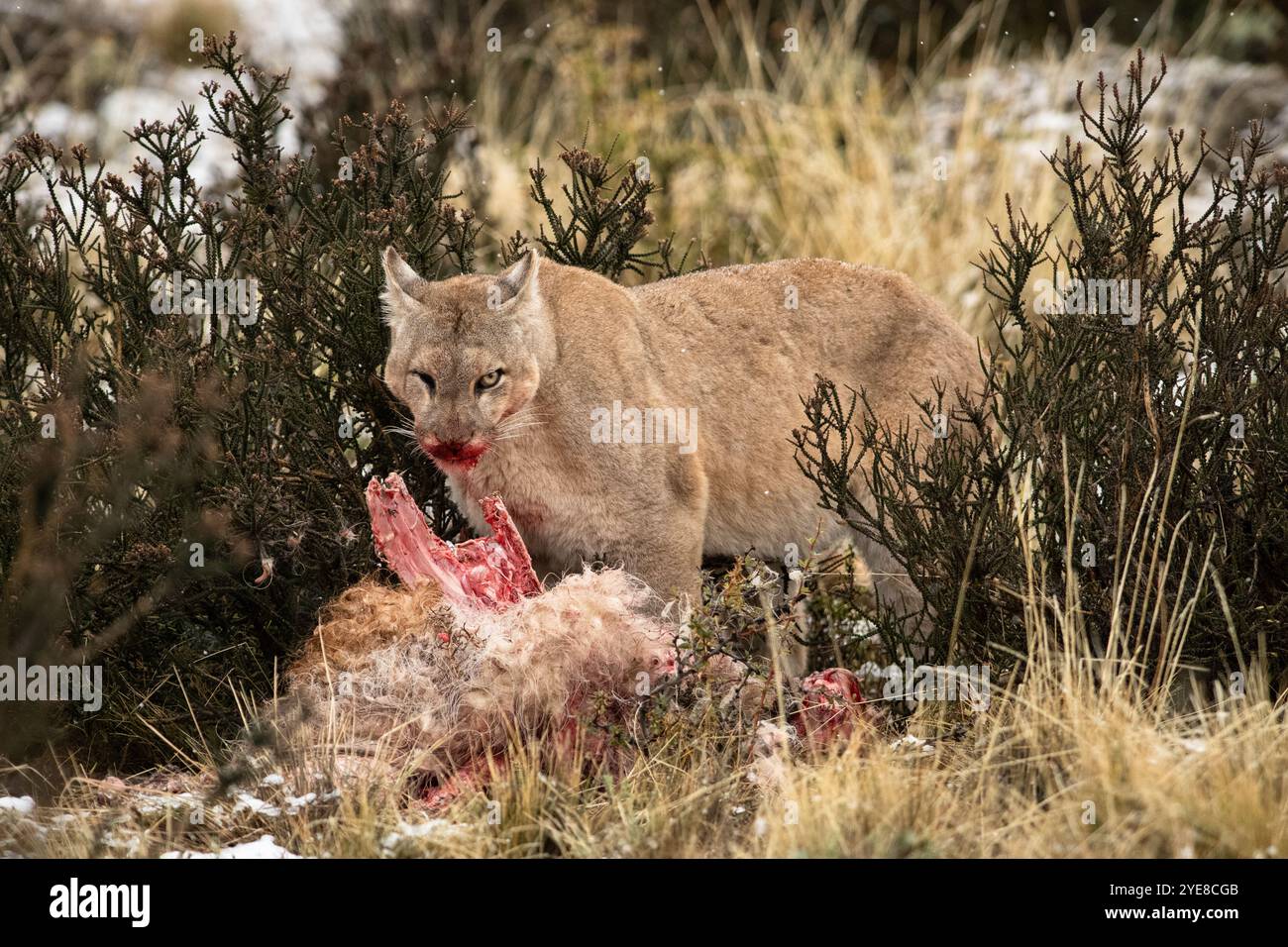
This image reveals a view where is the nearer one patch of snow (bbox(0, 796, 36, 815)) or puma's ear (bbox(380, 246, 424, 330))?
patch of snow (bbox(0, 796, 36, 815))

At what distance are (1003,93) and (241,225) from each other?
7.79m

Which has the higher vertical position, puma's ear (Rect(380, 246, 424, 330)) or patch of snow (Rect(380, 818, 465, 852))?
puma's ear (Rect(380, 246, 424, 330))

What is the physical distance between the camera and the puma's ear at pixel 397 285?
5473 mm

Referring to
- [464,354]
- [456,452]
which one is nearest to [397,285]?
[464,354]

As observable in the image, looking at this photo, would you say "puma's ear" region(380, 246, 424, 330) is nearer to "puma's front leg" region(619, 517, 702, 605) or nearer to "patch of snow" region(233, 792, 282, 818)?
"puma's front leg" region(619, 517, 702, 605)

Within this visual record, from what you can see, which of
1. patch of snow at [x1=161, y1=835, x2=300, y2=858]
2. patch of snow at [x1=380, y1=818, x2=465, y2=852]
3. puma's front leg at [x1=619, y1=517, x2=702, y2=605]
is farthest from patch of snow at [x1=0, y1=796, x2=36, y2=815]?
puma's front leg at [x1=619, y1=517, x2=702, y2=605]

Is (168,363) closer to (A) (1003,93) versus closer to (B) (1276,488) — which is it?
(B) (1276,488)

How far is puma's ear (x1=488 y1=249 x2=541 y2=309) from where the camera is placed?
555 centimetres

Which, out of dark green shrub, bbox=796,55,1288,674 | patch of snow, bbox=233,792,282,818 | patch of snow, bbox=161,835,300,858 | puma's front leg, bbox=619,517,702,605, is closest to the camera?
patch of snow, bbox=161,835,300,858

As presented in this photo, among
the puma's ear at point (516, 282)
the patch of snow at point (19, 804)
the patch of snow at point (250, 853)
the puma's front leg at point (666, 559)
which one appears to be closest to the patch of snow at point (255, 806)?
the patch of snow at point (250, 853)

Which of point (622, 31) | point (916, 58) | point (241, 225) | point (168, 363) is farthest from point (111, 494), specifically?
point (916, 58)

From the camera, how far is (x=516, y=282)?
5.59 metres

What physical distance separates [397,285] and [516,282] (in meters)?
0.44

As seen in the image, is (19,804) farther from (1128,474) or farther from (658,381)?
(1128,474)
